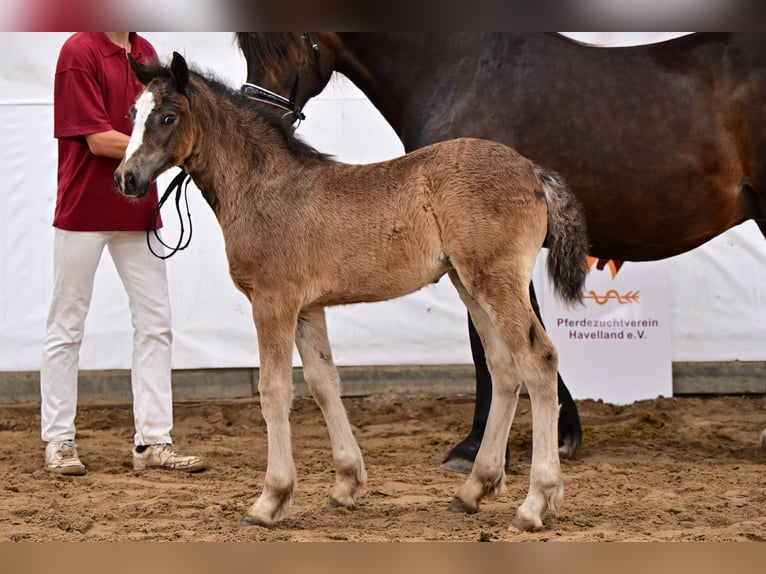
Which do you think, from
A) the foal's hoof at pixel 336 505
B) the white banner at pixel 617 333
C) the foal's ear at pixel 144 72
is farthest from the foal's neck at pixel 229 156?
the white banner at pixel 617 333

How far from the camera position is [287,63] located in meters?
4.54

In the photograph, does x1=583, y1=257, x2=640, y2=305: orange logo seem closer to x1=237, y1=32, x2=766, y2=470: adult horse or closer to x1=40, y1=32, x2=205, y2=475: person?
x1=237, y1=32, x2=766, y2=470: adult horse

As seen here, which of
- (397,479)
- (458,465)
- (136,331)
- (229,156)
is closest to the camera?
(229,156)

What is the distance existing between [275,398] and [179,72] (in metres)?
1.25

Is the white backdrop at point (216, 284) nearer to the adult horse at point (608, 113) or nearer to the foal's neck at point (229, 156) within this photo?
the adult horse at point (608, 113)

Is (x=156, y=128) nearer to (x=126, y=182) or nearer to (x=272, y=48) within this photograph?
(x=126, y=182)

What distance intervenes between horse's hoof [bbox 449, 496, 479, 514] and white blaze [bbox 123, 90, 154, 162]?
70.8 inches

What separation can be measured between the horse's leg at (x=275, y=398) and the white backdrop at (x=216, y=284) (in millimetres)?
2824

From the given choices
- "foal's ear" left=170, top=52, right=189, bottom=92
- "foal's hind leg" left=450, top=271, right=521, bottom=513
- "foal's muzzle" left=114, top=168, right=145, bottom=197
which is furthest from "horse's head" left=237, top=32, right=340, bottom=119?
"foal's hind leg" left=450, top=271, right=521, bottom=513

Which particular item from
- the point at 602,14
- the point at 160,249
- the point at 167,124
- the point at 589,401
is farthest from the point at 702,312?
the point at 602,14

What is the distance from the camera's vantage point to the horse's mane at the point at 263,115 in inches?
148

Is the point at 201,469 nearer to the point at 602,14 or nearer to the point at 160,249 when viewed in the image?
the point at 160,249

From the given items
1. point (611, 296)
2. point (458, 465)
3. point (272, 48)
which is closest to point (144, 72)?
point (272, 48)

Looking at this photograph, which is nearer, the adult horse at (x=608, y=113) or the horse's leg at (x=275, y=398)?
the horse's leg at (x=275, y=398)
